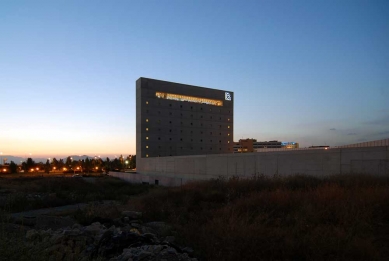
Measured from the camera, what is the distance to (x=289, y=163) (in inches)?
948

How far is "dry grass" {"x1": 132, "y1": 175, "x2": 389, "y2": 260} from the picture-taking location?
6941 mm

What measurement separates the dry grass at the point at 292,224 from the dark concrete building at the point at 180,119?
62.5 m

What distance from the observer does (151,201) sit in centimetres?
1423

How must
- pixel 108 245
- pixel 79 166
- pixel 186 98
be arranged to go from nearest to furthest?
pixel 108 245 < pixel 186 98 < pixel 79 166

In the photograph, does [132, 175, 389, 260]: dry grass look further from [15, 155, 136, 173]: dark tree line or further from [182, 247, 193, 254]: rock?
[15, 155, 136, 173]: dark tree line

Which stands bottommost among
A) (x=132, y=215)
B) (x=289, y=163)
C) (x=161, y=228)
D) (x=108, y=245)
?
(x=132, y=215)

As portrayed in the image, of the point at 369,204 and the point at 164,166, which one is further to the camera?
the point at 164,166

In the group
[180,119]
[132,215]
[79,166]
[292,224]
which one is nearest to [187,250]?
[292,224]

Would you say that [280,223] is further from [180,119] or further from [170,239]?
[180,119]

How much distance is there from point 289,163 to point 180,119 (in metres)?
58.3

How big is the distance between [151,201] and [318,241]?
8.78m

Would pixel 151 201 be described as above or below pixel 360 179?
below

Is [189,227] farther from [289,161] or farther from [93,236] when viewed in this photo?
[289,161]

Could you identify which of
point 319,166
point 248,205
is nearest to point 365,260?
point 248,205
